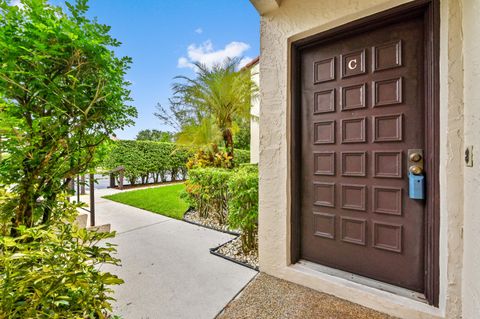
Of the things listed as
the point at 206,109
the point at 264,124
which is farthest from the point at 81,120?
the point at 206,109

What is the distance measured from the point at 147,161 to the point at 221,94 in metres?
4.97

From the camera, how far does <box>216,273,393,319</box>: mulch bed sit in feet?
5.48

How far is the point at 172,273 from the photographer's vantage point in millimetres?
2189

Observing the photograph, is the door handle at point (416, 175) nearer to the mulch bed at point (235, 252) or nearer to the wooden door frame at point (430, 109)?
the wooden door frame at point (430, 109)

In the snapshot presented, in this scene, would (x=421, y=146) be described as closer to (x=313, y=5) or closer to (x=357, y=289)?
(x=357, y=289)

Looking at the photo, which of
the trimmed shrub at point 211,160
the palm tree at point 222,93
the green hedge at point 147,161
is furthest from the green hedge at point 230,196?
the green hedge at point 147,161

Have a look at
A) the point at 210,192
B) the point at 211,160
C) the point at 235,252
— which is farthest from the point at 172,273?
the point at 211,160

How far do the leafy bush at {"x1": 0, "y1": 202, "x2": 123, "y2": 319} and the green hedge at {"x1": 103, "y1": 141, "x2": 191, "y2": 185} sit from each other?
6254 mm

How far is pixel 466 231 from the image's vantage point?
1.37 m

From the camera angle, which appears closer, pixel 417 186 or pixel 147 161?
pixel 417 186

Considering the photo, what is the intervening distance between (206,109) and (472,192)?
500 centimetres

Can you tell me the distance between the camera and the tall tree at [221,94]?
5.13 m

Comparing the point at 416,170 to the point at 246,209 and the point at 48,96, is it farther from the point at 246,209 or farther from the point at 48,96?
the point at 48,96

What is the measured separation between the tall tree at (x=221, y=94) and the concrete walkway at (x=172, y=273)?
2.41m
